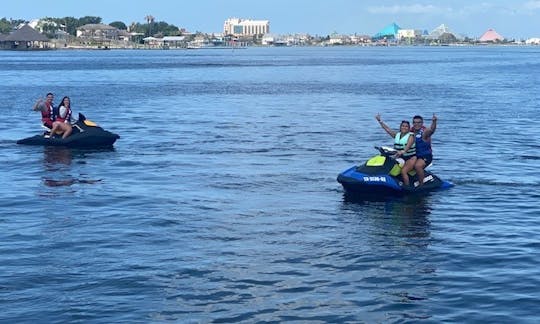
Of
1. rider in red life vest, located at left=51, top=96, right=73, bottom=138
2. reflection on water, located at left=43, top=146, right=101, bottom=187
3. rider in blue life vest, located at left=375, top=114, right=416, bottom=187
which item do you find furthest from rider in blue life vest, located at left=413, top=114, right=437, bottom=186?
rider in red life vest, located at left=51, top=96, right=73, bottom=138

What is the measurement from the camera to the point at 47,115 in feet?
96.4

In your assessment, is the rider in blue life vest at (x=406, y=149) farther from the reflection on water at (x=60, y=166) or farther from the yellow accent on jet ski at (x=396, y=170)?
the reflection on water at (x=60, y=166)

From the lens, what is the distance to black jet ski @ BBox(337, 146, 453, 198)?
69.4ft

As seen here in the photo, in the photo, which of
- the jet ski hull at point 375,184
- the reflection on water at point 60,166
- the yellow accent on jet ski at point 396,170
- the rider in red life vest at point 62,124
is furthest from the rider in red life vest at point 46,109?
the yellow accent on jet ski at point 396,170

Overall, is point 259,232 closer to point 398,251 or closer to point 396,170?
point 398,251

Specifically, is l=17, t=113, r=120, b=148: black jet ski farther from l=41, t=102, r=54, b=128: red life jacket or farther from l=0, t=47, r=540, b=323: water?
l=41, t=102, r=54, b=128: red life jacket

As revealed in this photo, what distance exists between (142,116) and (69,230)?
89.4 feet

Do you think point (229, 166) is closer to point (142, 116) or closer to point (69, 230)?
point (69, 230)

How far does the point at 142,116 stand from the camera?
1785 inches

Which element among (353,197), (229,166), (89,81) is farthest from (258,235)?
(89,81)

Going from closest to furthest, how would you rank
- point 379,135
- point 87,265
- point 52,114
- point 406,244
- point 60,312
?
1. point 60,312
2. point 87,265
3. point 406,244
4. point 52,114
5. point 379,135

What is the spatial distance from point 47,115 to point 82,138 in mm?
1345

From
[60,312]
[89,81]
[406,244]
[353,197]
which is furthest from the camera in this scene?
[89,81]

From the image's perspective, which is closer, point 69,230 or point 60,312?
point 60,312
